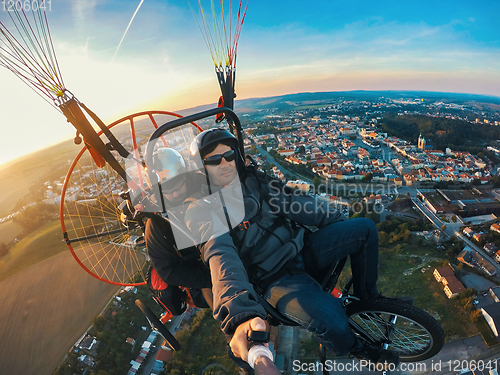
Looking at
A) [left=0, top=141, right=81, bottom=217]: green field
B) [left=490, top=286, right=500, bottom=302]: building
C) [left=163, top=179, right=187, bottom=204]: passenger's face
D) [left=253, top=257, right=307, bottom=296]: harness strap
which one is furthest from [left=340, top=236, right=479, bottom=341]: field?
[left=0, top=141, right=81, bottom=217]: green field

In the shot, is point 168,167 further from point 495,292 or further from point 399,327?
point 495,292

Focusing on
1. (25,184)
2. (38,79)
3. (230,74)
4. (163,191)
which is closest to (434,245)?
(230,74)

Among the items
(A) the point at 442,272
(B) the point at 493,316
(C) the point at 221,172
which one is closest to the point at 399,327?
(C) the point at 221,172

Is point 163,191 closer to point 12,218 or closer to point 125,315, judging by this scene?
point 125,315

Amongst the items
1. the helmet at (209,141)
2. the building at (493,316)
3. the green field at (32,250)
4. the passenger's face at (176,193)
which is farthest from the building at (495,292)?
the green field at (32,250)

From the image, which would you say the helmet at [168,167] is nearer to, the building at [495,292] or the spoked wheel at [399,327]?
the spoked wheel at [399,327]

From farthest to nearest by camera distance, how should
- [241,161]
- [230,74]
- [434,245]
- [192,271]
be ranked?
[434,245] < [230,74] < [241,161] < [192,271]

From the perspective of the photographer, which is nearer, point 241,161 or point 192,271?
point 192,271
